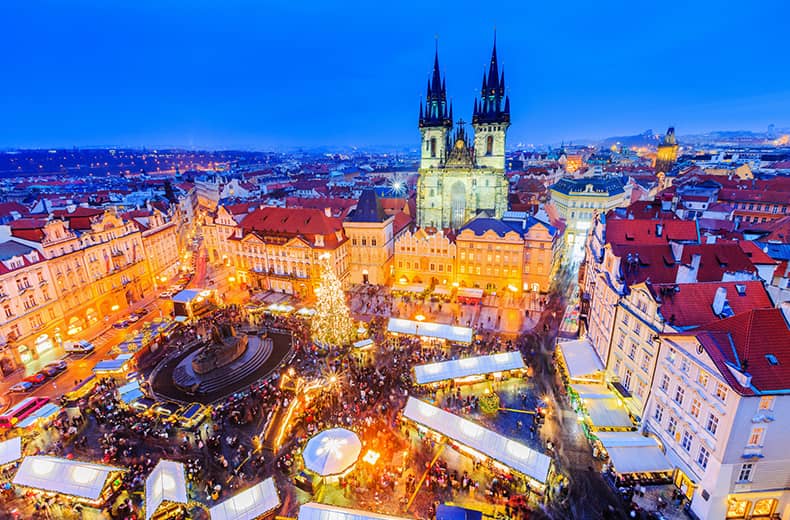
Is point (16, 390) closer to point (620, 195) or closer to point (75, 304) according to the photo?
point (75, 304)

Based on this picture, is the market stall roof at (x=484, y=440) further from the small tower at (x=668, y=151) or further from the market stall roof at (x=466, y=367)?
the small tower at (x=668, y=151)

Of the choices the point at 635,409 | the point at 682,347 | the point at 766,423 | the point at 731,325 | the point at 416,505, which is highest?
the point at 731,325

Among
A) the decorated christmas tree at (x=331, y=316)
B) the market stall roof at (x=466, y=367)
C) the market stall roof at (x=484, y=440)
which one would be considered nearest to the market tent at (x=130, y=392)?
the decorated christmas tree at (x=331, y=316)

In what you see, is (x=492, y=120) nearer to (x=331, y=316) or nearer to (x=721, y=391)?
(x=331, y=316)

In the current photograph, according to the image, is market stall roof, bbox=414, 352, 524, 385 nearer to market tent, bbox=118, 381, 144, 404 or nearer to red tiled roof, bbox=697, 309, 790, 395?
red tiled roof, bbox=697, 309, 790, 395

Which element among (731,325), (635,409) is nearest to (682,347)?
(731,325)

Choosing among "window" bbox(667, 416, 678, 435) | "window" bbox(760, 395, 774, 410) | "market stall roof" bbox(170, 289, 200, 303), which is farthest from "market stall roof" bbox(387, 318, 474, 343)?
"market stall roof" bbox(170, 289, 200, 303)
